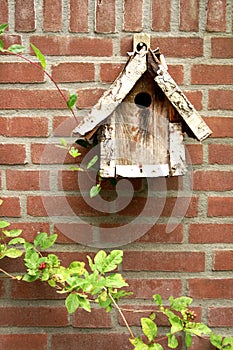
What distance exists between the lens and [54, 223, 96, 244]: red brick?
4.43 feet

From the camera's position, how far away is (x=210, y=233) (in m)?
1.36

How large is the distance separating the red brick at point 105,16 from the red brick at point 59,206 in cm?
49

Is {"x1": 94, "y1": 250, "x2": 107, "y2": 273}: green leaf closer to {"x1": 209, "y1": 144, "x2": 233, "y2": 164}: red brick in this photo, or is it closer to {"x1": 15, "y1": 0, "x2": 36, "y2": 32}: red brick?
{"x1": 209, "y1": 144, "x2": 233, "y2": 164}: red brick

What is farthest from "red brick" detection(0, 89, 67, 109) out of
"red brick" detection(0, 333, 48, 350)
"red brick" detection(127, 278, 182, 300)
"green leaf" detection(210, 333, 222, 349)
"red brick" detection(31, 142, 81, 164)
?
"green leaf" detection(210, 333, 222, 349)

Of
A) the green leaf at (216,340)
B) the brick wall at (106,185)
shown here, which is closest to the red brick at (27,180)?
the brick wall at (106,185)

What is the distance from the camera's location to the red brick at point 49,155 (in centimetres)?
134

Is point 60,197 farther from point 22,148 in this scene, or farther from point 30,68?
point 30,68

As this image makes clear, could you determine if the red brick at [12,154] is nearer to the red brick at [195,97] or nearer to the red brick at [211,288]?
the red brick at [195,97]

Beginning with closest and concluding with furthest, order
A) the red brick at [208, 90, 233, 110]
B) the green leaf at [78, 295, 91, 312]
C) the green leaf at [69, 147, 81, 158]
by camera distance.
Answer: the green leaf at [78, 295, 91, 312], the green leaf at [69, 147, 81, 158], the red brick at [208, 90, 233, 110]

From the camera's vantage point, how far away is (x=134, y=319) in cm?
137

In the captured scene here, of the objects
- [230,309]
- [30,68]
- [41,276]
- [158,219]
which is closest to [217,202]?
[158,219]

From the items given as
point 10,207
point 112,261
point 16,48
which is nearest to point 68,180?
point 10,207

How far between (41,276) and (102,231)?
0.21 m

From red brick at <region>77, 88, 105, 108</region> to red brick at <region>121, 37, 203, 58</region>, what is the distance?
5.2 inches
